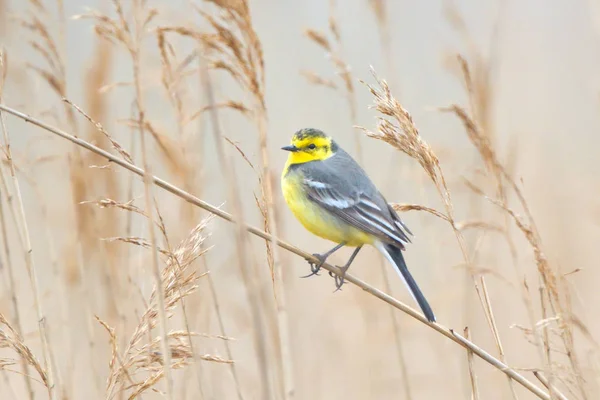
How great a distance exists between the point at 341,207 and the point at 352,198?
0.10 metres

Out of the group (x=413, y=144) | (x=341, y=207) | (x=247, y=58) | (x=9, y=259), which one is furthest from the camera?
(x=341, y=207)

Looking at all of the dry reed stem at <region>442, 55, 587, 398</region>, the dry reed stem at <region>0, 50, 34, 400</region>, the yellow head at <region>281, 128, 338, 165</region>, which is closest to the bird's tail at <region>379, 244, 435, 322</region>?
the dry reed stem at <region>442, 55, 587, 398</region>

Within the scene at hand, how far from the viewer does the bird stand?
12.1 ft

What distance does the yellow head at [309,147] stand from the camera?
4.46 m

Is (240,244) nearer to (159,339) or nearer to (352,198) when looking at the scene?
(159,339)

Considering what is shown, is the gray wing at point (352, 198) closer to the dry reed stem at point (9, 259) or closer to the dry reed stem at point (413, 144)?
the dry reed stem at point (413, 144)

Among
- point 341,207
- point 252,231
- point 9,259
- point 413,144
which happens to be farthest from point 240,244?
point 341,207

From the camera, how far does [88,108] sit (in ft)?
12.8

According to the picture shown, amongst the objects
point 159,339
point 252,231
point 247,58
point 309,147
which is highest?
point 309,147

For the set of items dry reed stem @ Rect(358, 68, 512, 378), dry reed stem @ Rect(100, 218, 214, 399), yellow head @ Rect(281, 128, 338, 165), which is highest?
yellow head @ Rect(281, 128, 338, 165)

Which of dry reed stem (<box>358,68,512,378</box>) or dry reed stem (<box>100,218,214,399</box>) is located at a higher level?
dry reed stem (<box>358,68,512,378</box>)

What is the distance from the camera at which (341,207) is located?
3.93 m

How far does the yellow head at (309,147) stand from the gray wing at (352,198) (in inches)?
6.1

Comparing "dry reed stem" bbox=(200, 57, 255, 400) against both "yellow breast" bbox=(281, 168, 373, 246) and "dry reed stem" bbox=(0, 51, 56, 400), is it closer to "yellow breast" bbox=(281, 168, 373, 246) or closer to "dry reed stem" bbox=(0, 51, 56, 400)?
"dry reed stem" bbox=(0, 51, 56, 400)
